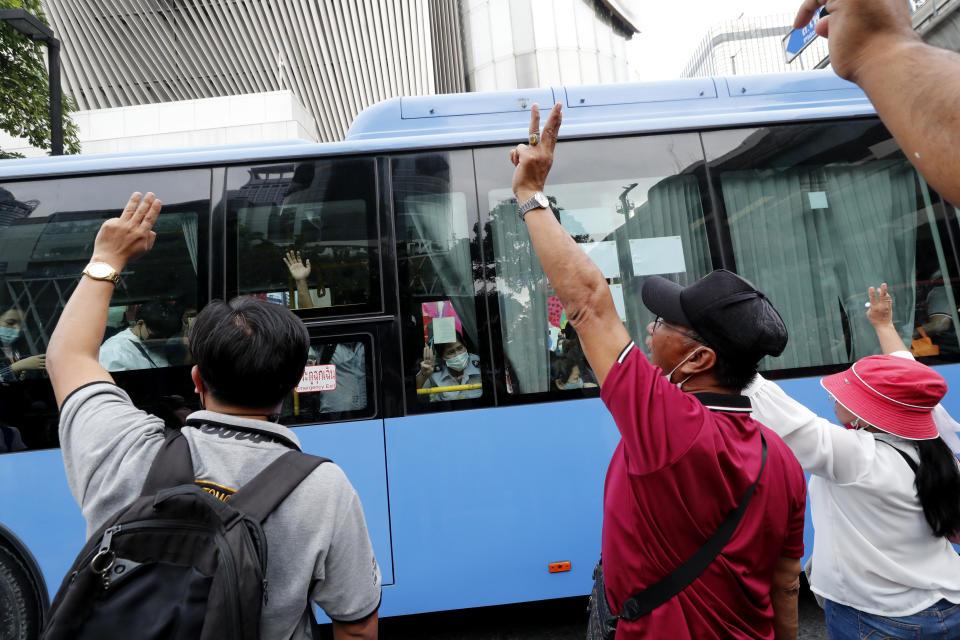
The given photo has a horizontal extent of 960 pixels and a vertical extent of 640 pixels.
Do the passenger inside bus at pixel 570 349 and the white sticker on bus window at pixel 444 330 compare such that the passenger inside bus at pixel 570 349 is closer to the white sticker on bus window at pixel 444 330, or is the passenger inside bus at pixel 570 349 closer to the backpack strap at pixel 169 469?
the white sticker on bus window at pixel 444 330

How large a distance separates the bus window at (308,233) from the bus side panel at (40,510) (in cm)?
149

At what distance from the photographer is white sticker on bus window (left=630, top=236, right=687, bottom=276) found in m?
3.82

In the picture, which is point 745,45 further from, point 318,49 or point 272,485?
point 272,485

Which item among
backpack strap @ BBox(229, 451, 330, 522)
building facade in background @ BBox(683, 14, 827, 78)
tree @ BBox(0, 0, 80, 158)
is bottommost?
backpack strap @ BBox(229, 451, 330, 522)

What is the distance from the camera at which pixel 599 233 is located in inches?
150

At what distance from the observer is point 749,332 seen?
1397mm

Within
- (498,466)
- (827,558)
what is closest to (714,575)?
(827,558)

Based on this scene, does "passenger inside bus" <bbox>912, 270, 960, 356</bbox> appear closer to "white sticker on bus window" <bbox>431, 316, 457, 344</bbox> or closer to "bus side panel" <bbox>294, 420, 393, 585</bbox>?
"white sticker on bus window" <bbox>431, 316, 457, 344</bbox>

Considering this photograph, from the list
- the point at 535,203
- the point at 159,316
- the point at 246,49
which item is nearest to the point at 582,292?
the point at 535,203

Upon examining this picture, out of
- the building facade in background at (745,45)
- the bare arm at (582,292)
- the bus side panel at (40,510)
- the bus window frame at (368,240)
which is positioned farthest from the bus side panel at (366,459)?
the building facade in background at (745,45)

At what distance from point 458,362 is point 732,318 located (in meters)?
2.32

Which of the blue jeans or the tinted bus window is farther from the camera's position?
the tinted bus window

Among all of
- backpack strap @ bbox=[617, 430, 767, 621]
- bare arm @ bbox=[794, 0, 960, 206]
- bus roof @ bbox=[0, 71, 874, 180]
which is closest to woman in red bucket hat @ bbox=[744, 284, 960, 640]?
backpack strap @ bbox=[617, 430, 767, 621]

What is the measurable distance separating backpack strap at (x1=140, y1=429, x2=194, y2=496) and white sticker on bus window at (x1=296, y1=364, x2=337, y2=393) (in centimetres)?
234
